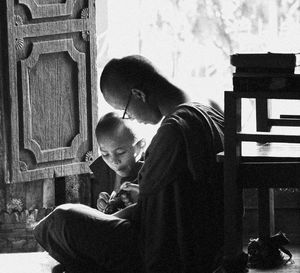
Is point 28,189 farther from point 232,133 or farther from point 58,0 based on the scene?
point 232,133

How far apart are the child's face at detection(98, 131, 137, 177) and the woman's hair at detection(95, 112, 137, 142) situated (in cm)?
2

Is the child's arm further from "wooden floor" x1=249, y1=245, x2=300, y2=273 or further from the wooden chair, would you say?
"wooden floor" x1=249, y1=245, x2=300, y2=273

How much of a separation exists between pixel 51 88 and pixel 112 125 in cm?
105

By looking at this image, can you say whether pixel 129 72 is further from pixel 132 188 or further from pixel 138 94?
pixel 132 188

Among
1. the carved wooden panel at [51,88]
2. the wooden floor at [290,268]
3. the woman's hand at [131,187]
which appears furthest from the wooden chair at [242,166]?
the carved wooden panel at [51,88]

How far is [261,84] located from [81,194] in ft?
7.45

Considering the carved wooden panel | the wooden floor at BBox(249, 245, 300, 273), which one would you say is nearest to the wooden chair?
the wooden floor at BBox(249, 245, 300, 273)

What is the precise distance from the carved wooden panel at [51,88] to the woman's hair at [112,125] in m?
0.91

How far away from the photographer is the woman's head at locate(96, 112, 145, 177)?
4.59 meters

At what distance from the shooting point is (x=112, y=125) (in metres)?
4.61

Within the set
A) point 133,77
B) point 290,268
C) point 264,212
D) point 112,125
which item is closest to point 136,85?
point 133,77

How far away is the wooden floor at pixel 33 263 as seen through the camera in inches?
175

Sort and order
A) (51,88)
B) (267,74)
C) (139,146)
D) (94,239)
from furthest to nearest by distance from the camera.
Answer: (51,88), (139,146), (94,239), (267,74)

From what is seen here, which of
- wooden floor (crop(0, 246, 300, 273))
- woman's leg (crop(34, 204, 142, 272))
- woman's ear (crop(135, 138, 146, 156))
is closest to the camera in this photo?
woman's leg (crop(34, 204, 142, 272))
